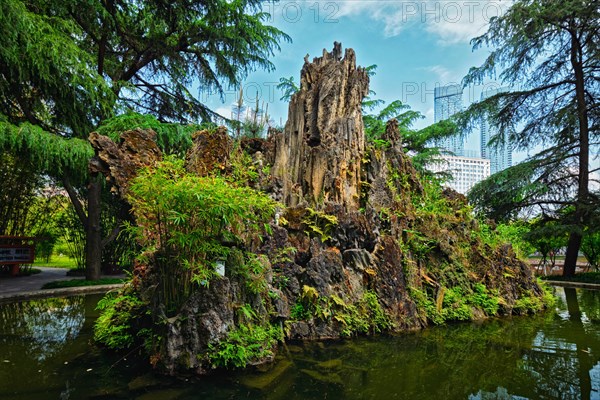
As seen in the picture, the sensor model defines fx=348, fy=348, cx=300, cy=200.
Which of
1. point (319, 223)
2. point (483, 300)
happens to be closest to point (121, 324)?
point (319, 223)

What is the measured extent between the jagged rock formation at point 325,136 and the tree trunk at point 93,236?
528cm

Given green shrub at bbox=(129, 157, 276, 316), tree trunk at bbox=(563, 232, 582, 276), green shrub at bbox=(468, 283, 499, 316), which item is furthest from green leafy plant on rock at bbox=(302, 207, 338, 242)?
tree trunk at bbox=(563, 232, 582, 276)

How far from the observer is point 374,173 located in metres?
8.10

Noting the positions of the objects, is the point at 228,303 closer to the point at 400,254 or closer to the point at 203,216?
the point at 203,216

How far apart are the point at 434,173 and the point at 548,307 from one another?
976cm

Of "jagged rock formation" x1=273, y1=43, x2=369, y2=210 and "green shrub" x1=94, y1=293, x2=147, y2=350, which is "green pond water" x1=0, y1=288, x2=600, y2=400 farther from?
"jagged rock formation" x1=273, y1=43, x2=369, y2=210

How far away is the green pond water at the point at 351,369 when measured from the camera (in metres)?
2.88

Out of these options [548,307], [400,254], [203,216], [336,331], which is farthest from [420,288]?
[203,216]

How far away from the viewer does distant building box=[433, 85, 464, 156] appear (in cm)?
1740

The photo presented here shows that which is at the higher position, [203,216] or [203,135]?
[203,135]

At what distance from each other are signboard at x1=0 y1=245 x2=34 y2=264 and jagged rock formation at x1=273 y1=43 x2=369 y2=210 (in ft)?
27.7

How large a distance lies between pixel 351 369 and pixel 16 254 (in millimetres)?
11231

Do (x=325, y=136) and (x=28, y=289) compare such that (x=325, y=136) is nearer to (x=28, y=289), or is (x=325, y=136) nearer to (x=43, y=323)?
(x=43, y=323)

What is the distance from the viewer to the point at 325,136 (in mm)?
7941
